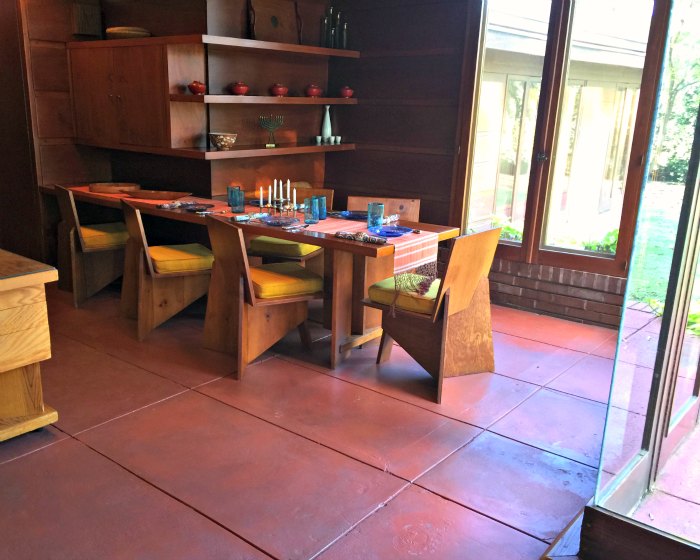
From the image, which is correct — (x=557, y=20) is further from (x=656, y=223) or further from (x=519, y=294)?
(x=656, y=223)

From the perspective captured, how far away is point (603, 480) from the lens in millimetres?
2039

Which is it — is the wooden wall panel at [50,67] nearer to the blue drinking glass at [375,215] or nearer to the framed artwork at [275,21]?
the framed artwork at [275,21]

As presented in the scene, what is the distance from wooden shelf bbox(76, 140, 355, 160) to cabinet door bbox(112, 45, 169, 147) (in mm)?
51

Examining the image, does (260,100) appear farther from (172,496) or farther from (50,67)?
(172,496)

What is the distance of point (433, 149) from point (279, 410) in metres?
2.67

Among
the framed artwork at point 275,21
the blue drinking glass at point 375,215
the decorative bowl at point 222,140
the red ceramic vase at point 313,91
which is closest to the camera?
the blue drinking glass at point 375,215

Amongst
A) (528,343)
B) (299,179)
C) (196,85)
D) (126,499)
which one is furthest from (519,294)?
(126,499)

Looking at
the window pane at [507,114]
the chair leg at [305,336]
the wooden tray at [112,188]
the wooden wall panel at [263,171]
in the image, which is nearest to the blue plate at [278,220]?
the chair leg at [305,336]

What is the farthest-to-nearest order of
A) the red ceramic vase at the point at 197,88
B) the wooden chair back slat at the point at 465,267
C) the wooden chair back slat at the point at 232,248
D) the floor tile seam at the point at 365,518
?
the red ceramic vase at the point at 197,88
the wooden chair back slat at the point at 232,248
the wooden chair back slat at the point at 465,267
the floor tile seam at the point at 365,518

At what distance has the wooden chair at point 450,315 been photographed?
3.16 metres

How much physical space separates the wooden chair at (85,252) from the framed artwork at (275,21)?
1.75 metres

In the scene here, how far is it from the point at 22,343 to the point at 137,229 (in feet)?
4.48

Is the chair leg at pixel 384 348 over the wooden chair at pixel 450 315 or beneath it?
beneath

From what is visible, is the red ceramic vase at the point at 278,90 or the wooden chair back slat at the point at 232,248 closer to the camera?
the wooden chair back slat at the point at 232,248
